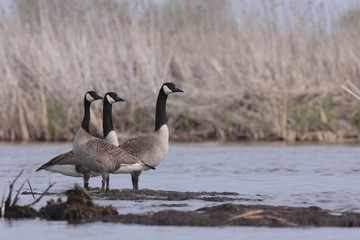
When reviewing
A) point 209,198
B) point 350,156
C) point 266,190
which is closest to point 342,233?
point 209,198

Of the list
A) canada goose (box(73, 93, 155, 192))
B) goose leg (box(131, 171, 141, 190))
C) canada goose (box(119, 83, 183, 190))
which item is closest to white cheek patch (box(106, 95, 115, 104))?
canada goose (box(119, 83, 183, 190))

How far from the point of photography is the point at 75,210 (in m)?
7.24

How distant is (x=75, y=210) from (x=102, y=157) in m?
2.02

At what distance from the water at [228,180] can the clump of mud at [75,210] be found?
23 cm

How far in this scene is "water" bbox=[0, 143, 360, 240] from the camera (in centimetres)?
650

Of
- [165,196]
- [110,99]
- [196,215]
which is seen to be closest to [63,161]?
[110,99]

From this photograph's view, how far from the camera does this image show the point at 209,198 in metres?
8.86

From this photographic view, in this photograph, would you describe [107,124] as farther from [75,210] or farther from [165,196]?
[75,210]

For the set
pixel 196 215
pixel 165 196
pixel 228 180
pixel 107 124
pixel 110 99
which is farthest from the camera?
pixel 228 180

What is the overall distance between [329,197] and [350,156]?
19.1 ft

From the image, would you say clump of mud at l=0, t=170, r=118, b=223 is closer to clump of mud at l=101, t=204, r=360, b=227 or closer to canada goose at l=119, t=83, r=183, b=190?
clump of mud at l=101, t=204, r=360, b=227

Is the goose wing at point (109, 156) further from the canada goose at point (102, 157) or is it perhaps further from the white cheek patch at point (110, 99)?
the white cheek patch at point (110, 99)

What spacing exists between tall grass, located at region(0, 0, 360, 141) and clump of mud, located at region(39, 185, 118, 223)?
10.8m

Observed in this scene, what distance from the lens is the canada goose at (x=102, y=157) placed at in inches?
364
